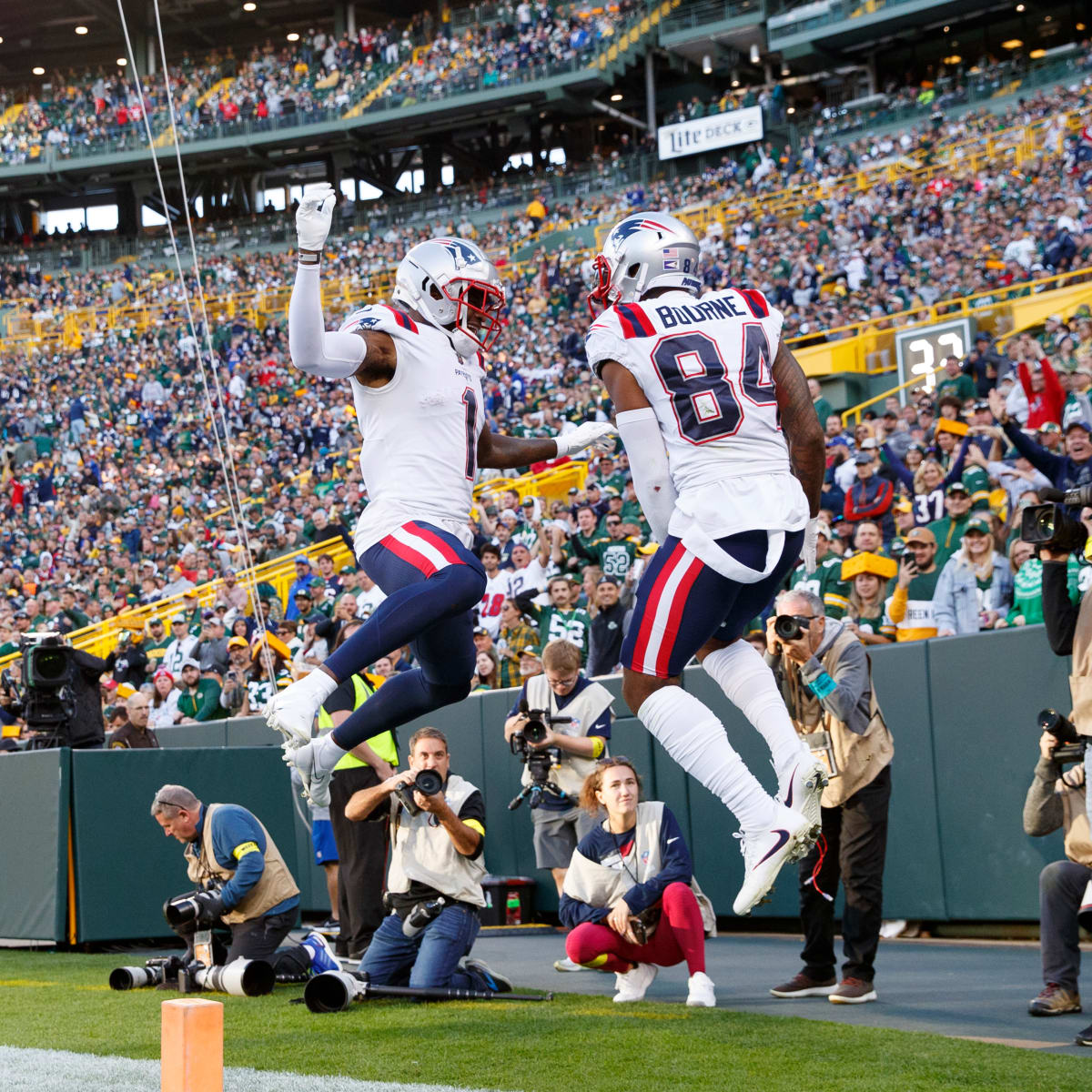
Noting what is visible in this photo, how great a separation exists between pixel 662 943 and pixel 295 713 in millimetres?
2787

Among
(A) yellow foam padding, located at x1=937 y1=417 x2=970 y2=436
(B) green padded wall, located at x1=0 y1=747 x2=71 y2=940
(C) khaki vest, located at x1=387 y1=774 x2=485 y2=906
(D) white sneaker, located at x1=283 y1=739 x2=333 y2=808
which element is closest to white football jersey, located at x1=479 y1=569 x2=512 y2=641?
(B) green padded wall, located at x1=0 y1=747 x2=71 y2=940

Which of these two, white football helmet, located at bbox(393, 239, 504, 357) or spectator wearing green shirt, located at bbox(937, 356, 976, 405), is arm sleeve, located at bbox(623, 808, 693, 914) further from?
spectator wearing green shirt, located at bbox(937, 356, 976, 405)

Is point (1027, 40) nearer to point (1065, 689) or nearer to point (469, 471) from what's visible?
point (1065, 689)

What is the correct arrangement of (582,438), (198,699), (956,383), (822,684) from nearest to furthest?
(822,684) → (582,438) → (956,383) → (198,699)

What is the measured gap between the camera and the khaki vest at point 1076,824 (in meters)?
5.52

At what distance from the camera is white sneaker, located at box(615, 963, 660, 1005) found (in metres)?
6.70

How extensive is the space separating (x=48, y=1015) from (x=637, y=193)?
1081 inches

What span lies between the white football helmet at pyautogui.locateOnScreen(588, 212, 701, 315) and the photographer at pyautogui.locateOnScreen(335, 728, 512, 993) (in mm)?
2847

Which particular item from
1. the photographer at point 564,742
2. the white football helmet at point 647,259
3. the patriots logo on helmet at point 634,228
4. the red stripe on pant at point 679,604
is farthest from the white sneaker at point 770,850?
the photographer at point 564,742

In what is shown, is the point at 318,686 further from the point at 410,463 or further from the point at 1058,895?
the point at 1058,895

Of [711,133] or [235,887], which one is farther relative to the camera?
[711,133]

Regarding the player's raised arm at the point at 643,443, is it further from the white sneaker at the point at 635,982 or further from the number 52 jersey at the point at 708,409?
the white sneaker at the point at 635,982

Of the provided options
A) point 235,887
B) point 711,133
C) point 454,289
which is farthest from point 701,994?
point 711,133

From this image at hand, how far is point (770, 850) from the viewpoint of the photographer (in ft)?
14.1
